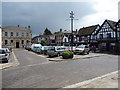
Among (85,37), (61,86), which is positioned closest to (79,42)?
(85,37)

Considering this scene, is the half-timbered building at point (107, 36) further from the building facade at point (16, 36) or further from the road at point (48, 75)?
the building facade at point (16, 36)

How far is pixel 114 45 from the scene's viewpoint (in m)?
31.8

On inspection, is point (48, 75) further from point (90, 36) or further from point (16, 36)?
point (16, 36)

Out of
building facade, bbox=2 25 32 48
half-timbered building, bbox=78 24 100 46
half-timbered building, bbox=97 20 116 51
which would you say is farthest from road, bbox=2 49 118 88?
building facade, bbox=2 25 32 48

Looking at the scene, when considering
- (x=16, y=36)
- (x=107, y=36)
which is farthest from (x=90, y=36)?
(x=16, y=36)

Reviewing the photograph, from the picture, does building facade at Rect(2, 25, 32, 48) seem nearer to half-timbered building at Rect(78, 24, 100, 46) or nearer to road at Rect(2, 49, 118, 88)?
half-timbered building at Rect(78, 24, 100, 46)

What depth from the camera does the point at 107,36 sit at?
3488 cm

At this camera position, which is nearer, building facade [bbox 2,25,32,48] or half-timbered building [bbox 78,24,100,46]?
half-timbered building [bbox 78,24,100,46]

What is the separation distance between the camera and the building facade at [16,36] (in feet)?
165

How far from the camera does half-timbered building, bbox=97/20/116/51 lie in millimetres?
32688

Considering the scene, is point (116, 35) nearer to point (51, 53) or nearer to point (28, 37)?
point (51, 53)

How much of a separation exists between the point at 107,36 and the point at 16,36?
38.5 meters

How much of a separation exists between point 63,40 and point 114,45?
3232 cm

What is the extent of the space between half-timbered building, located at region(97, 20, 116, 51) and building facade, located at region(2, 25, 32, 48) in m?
33.8
